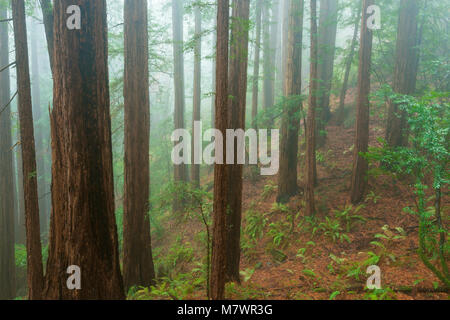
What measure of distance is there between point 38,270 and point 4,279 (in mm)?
5299

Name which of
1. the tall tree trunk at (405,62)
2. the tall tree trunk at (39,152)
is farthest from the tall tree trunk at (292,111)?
the tall tree trunk at (39,152)

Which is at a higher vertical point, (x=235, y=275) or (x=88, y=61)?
(x=88, y=61)

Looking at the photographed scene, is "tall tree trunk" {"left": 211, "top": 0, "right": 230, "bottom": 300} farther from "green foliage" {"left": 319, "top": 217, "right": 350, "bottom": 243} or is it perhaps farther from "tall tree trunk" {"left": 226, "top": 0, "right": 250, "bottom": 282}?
"green foliage" {"left": 319, "top": 217, "right": 350, "bottom": 243}

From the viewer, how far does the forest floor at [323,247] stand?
521cm

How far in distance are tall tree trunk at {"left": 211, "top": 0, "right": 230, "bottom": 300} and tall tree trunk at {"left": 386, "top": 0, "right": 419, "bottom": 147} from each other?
Answer: 22.6 feet

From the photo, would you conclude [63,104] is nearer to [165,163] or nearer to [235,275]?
[235,275]

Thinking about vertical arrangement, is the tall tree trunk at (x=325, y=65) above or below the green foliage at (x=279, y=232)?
above

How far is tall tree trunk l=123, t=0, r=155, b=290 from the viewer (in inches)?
249

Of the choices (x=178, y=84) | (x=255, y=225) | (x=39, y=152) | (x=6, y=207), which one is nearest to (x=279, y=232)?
(x=255, y=225)

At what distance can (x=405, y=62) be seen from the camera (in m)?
8.55

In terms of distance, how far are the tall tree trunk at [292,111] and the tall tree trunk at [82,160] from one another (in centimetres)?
656

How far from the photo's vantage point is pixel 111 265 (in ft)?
13.2

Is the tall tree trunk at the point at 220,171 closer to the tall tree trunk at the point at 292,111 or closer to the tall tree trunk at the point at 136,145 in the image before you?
the tall tree trunk at the point at 136,145
